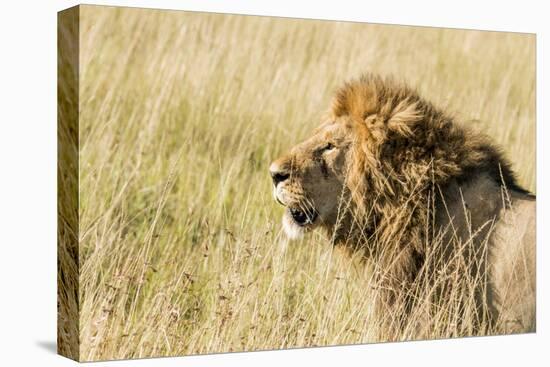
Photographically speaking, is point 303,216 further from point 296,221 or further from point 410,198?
point 410,198

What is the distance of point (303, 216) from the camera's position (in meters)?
6.15

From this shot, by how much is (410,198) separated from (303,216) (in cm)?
61

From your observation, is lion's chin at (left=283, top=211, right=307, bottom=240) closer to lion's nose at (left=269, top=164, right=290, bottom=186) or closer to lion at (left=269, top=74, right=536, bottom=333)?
lion at (left=269, top=74, right=536, bottom=333)

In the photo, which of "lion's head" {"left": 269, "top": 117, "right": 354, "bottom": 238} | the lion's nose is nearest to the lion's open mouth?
"lion's head" {"left": 269, "top": 117, "right": 354, "bottom": 238}

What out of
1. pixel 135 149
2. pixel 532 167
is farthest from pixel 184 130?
pixel 532 167

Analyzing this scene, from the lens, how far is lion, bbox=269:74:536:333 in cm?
608

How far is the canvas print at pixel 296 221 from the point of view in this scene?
6.03m

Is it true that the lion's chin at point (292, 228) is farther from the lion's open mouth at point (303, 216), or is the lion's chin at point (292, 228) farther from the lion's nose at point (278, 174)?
the lion's nose at point (278, 174)

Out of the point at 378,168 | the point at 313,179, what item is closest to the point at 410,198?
the point at 378,168

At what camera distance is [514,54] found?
7754 millimetres

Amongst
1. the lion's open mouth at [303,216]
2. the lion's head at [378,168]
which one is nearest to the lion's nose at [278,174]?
the lion's head at [378,168]

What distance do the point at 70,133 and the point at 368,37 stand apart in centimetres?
247

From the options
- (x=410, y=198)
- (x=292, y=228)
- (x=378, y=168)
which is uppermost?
(x=378, y=168)

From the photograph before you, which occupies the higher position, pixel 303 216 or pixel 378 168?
pixel 378 168
